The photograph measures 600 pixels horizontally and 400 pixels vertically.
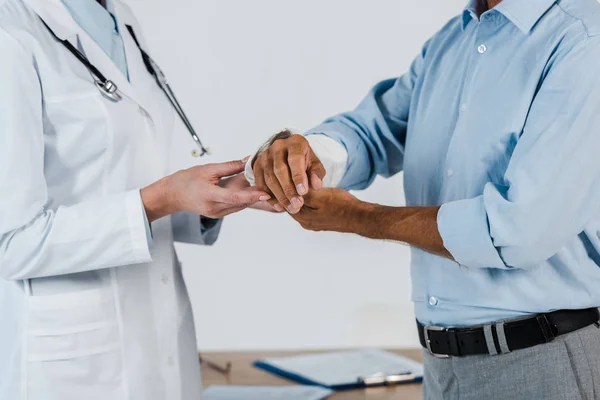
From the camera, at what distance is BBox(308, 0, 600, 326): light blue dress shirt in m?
1.36

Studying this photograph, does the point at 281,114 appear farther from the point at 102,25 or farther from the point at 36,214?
the point at 36,214

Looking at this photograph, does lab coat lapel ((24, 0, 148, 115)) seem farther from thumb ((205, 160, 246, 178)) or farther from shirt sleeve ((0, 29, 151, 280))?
thumb ((205, 160, 246, 178))

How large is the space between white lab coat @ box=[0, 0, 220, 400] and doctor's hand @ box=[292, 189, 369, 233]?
0.31 m

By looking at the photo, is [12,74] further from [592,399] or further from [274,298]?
[274,298]

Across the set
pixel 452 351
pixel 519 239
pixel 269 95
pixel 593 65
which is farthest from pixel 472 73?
pixel 269 95

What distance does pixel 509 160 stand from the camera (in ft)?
4.79

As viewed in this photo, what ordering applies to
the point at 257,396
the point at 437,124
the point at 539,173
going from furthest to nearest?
the point at 257,396, the point at 437,124, the point at 539,173

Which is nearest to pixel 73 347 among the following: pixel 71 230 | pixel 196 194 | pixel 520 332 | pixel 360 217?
pixel 71 230

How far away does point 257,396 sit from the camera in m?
Answer: 1.97

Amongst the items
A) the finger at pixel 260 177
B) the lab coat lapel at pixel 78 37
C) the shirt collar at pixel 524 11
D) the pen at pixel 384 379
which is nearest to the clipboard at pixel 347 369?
the pen at pixel 384 379

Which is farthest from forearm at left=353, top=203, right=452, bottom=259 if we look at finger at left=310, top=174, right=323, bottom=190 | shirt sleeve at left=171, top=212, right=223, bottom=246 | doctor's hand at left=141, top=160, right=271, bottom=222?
shirt sleeve at left=171, top=212, right=223, bottom=246

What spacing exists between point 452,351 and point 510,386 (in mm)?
118

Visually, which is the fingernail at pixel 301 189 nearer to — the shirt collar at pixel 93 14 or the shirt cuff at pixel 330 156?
A: the shirt cuff at pixel 330 156

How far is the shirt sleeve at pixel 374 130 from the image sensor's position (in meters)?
1.79
